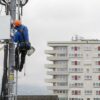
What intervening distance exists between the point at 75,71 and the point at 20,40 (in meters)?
125

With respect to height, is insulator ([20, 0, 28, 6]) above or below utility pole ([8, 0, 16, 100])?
above

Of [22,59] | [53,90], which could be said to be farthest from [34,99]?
[53,90]

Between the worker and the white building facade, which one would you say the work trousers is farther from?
the white building facade

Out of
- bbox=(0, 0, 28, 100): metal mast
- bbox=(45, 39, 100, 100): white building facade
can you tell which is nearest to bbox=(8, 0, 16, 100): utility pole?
bbox=(0, 0, 28, 100): metal mast

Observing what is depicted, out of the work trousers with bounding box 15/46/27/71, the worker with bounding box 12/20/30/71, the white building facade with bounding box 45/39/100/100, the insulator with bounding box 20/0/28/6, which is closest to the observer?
the worker with bounding box 12/20/30/71

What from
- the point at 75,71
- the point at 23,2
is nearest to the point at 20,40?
the point at 23,2

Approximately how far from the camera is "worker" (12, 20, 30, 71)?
12.4 m

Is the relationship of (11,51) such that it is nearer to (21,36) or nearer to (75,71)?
(21,36)

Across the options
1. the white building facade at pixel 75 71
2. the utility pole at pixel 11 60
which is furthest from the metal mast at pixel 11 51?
the white building facade at pixel 75 71

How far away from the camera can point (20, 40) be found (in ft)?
41.4

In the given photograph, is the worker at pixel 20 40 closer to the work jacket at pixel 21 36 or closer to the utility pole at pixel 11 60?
the work jacket at pixel 21 36

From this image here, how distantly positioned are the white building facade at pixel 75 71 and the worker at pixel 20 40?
122 meters

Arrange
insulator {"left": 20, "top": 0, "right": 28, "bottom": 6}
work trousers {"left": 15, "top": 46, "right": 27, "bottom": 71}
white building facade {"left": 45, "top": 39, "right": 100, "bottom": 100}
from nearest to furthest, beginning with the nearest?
work trousers {"left": 15, "top": 46, "right": 27, "bottom": 71} < insulator {"left": 20, "top": 0, "right": 28, "bottom": 6} < white building facade {"left": 45, "top": 39, "right": 100, "bottom": 100}

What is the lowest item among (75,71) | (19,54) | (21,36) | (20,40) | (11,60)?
(75,71)
